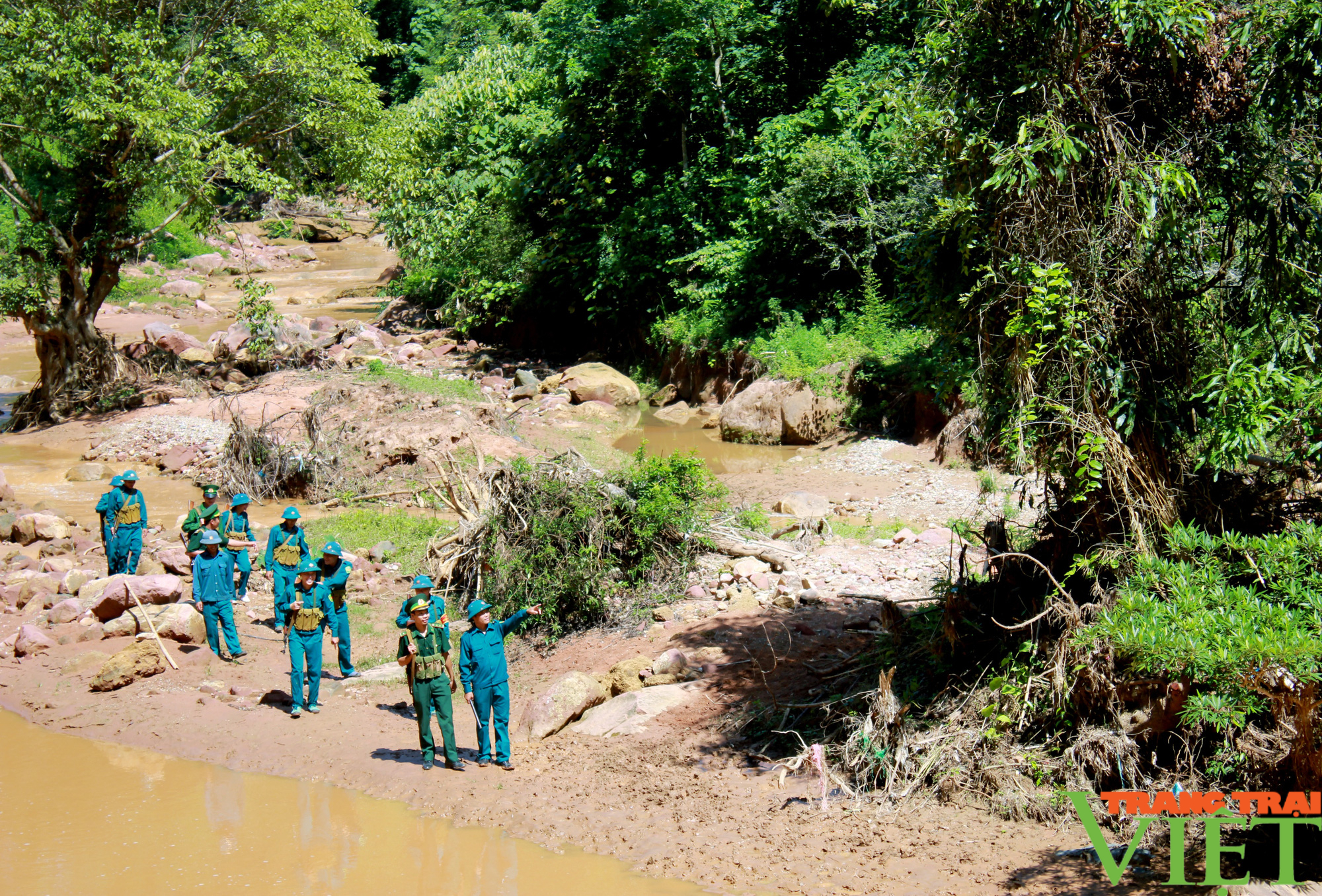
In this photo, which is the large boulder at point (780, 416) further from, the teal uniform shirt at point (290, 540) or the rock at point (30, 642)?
the rock at point (30, 642)

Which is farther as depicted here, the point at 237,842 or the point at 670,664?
the point at 670,664

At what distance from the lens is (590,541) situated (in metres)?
10.2

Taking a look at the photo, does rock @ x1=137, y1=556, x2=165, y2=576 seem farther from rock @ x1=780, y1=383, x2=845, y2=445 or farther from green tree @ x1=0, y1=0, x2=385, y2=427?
rock @ x1=780, y1=383, x2=845, y2=445

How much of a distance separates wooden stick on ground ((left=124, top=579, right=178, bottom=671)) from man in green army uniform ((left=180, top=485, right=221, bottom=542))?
961 mm

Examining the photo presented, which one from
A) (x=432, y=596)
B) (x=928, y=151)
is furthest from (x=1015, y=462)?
(x=432, y=596)

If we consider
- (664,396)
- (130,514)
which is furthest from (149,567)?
(664,396)

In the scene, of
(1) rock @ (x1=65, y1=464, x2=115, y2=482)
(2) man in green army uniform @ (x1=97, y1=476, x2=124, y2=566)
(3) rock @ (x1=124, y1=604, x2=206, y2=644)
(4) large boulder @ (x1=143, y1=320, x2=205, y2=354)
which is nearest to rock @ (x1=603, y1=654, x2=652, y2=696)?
(3) rock @ (x1=124, y1=604, x2=206, y2=644)

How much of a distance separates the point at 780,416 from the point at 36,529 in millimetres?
11183

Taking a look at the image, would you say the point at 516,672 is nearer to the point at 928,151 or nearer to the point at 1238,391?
the point at 928,151

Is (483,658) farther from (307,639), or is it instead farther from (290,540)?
(290,540)

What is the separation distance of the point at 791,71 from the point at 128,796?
62.4 ft

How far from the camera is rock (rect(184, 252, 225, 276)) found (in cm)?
3706

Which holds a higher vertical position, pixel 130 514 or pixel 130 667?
pixel 130 514

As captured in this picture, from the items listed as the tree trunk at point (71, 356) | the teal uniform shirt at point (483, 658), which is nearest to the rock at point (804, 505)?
the teal uniform shirt at point (483, 658)
